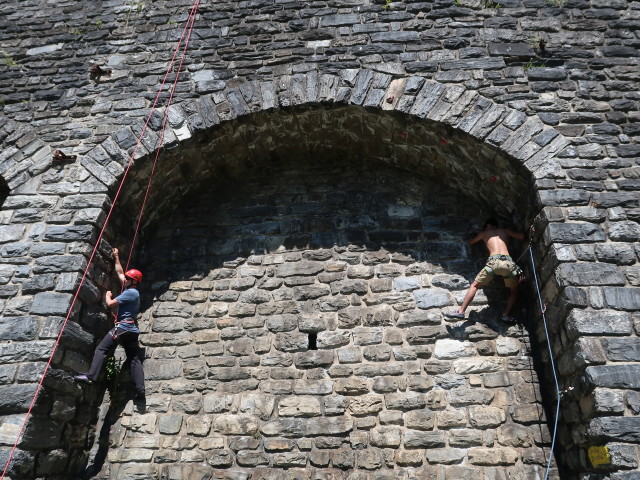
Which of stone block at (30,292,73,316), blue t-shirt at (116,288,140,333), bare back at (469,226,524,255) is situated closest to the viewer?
stone block at (30,292,73,316)

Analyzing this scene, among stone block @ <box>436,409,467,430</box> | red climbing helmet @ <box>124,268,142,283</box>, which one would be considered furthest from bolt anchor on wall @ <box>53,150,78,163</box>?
stone block @ <box>436,409,467,430</box>

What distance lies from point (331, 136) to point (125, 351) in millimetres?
2722

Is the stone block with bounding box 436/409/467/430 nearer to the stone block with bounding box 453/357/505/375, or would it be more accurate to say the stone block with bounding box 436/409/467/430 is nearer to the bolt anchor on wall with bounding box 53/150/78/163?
the stone block with bounding box 453/357/505/375

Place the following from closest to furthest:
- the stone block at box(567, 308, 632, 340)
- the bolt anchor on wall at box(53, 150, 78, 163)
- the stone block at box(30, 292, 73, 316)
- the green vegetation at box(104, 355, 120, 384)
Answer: the stone block at box(567, 308, 632, 340)
the stone block at box(30, 292, 73, 316)
the green vegetation at box(104, 355, 120, 384)
the bolt anchor on wall at box(53, 150, 78, 163)

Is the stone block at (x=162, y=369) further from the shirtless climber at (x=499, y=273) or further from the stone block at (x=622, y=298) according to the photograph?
the stone block at (x=622, y=298)

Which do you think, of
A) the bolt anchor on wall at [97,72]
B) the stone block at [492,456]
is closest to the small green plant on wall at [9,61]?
the bolt anchor on wall at [97,72]

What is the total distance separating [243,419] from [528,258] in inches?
106

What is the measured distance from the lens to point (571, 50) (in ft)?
14.6

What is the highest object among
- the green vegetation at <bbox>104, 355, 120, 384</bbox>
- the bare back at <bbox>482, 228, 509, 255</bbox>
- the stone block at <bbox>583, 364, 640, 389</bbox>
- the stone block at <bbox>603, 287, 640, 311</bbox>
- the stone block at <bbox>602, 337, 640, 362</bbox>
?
the bare back at <bbox>482, 228, 509, 255</bbox>

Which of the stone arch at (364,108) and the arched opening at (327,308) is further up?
the stone arch at (364,108)

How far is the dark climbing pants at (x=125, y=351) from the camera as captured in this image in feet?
12.3

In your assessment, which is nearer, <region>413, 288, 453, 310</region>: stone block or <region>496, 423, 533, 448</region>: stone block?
<region>496, 423, 533, 448</region>: stone block

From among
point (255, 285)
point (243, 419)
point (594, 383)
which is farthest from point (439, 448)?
point (255, 285)

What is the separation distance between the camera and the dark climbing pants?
3742 mm
